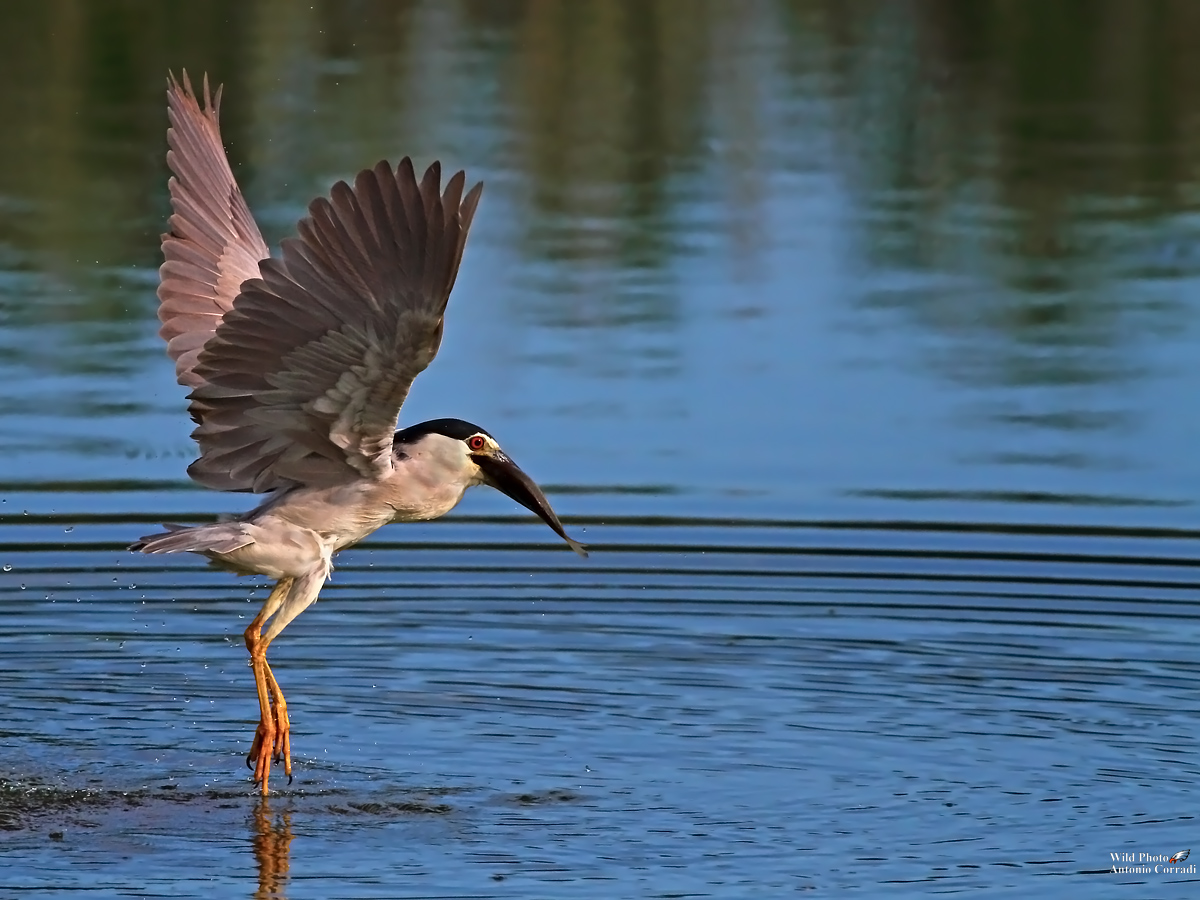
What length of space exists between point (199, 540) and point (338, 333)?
116cm

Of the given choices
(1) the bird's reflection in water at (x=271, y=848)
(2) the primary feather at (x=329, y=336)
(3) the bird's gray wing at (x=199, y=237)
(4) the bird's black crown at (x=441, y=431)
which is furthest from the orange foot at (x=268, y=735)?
(3) the bird's gray wing at (x=199, y=237)

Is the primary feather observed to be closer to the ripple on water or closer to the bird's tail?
the bird's tail

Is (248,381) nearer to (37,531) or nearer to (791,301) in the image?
(37,531)

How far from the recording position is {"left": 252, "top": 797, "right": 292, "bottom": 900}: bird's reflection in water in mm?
7441

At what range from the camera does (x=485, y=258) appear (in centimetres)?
1809

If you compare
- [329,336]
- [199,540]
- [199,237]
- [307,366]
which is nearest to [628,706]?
[199,540]

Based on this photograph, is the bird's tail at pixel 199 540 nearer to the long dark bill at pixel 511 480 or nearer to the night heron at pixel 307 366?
the night heron at pixel 307 366

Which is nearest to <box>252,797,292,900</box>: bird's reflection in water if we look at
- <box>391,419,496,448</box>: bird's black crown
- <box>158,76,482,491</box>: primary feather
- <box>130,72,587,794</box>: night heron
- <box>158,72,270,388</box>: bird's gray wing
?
<box>130,72,587,794</box>: night heron

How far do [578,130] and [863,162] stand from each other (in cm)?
276

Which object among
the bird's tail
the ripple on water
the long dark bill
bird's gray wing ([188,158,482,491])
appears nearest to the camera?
bird's gray wing ([188,158,482,491])

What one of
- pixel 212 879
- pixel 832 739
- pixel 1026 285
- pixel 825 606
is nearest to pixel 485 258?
pixel 1026 285

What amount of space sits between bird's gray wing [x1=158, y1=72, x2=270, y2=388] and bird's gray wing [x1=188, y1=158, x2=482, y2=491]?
0.99 meters

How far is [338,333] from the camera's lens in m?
7.87

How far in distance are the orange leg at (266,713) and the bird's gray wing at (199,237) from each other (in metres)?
1.08
